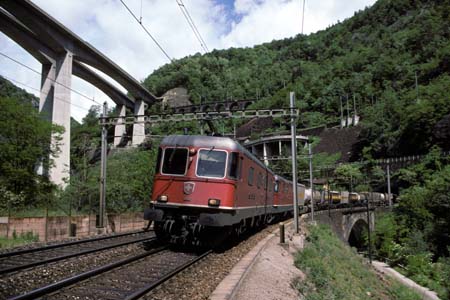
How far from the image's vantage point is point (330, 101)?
367ft

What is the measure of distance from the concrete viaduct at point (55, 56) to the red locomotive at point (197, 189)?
2407 cm

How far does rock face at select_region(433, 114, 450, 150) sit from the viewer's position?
59.3 metres

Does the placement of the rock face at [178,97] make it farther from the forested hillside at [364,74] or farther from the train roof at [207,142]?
the train roof at [207,142]

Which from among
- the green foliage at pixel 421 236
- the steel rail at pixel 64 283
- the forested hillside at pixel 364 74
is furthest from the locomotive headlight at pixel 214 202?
the forested hillside at pixel 364 74

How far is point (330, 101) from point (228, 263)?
349ft

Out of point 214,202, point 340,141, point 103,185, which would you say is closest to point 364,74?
point 340,141

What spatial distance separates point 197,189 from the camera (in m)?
11.7

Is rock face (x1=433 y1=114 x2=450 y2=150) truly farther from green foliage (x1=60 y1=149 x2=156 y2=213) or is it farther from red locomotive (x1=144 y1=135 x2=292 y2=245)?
red locomotive (x1=144 y1=135 x2=292 y2=245)

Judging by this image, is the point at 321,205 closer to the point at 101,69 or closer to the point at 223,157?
the point at 101,69

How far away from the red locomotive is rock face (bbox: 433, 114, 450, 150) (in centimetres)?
5553

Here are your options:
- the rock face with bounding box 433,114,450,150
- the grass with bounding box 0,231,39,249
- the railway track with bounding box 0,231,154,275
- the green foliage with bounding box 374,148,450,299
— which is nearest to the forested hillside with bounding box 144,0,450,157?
the rock face with bounding box 433,114,450,150

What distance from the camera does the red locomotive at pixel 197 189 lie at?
11531 millimetres

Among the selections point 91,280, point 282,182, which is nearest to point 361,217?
point 282,182

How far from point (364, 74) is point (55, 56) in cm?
9263
